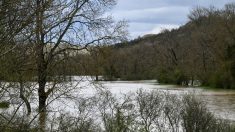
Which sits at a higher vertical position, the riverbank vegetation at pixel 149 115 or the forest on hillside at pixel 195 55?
the forest on hillside at pixel 195 55

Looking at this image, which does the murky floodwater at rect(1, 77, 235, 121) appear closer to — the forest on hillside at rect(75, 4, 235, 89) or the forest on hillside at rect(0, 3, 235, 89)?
the forest on hillside at rect(0, 3, 235, 89)

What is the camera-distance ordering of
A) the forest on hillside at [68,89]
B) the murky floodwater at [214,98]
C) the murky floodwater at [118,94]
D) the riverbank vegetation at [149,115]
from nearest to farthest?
1. the forest on hillside at [68,89]
2. the murky floodwater at [118,94]
3. the riverbank vegetation at [149,115]
4. the murky floodwater at [214,98]

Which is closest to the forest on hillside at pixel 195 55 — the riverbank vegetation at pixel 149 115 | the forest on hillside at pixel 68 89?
the forest on hillside at pixel 68 89

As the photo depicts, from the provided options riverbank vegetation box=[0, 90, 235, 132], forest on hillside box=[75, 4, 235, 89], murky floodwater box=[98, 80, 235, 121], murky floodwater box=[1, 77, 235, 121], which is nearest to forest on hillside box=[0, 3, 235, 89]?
forest on hillside box=[75, 4, 235, 89]

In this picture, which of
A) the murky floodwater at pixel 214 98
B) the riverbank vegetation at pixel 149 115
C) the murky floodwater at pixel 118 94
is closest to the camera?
the murky floodwater at pixel 118 94

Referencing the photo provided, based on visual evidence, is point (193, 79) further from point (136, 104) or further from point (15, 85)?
point (15, 85)

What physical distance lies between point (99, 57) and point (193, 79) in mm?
77172

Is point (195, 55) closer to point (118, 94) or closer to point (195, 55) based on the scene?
point (195, 55)

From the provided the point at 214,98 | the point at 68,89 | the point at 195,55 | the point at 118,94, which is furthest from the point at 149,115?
the point at 195,55

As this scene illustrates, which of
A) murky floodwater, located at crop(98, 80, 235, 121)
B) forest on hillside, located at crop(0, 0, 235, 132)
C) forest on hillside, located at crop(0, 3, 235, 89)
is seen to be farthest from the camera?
forest on hillside, located at crop(0, 3, 235, 89)

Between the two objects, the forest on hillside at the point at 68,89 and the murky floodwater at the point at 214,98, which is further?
the murky floodwater at the point at 214,98

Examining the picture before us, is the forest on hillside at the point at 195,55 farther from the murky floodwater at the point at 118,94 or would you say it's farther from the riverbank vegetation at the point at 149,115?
the riverbank vegetation at the point at 149,115

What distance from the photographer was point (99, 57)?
25719 millimetres

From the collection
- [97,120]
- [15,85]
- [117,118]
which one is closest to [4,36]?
[15,85]
